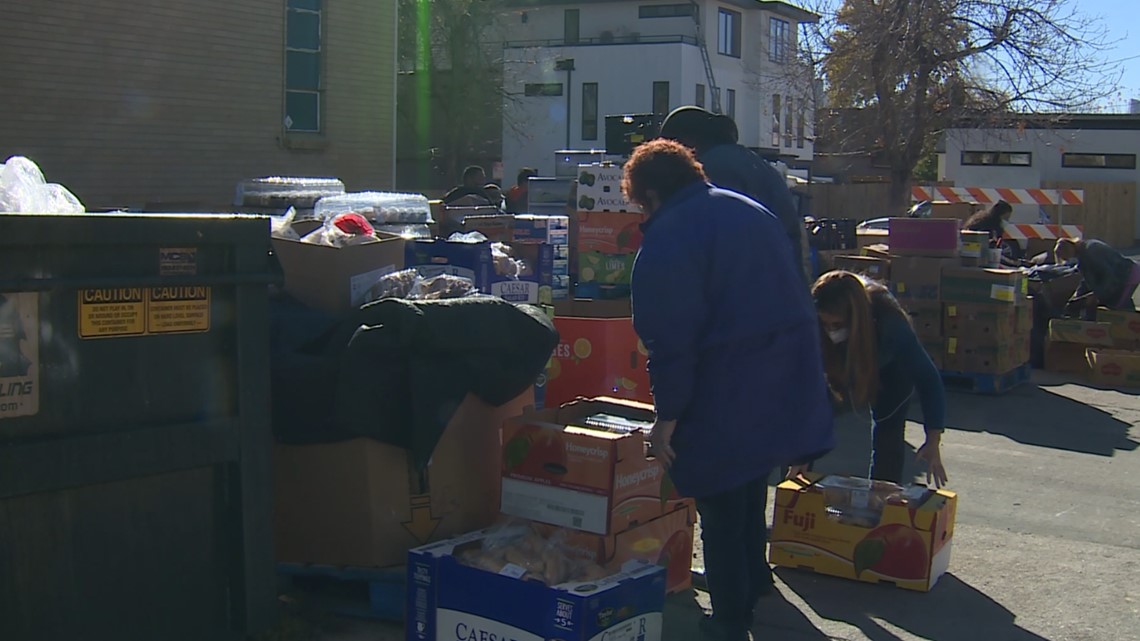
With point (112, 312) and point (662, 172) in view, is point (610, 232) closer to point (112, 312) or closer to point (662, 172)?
point (662, 172)

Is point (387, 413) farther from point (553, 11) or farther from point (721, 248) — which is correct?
point (553, 11)

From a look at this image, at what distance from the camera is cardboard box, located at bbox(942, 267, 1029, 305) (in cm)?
1035

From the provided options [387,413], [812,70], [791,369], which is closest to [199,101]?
[387,413]

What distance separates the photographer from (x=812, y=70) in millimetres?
24469

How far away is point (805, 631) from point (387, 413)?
1913 millimetres

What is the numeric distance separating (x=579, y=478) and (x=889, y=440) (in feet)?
6.39

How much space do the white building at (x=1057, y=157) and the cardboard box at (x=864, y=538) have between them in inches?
1123

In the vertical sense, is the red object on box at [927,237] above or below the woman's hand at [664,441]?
above

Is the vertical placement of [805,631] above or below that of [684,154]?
below

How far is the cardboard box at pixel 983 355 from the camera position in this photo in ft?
34.2

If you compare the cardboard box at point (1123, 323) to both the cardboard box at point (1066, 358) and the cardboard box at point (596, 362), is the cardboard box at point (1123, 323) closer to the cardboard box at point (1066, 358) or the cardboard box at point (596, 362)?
the cardboard box at point (1066, 358)

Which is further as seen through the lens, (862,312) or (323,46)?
(323,46)

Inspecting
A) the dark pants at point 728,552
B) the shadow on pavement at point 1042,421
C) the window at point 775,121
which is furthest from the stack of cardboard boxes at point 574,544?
the window at point 775,121

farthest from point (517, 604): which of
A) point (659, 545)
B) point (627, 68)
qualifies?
point (627, 68)
